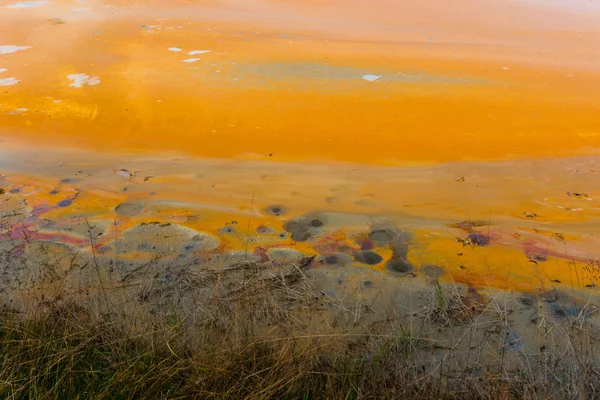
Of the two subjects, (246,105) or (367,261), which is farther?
(246,105)

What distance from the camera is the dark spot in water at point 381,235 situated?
2574 millimetres

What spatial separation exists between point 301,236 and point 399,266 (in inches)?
20.9

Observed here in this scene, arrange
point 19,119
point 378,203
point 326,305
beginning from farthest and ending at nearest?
point 19,119, point 378,203, point 326,305

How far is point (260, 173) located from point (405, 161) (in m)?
0.98

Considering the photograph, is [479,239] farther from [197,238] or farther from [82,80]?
[82,80]

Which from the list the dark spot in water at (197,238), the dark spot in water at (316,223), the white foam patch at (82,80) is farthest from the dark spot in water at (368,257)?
the white foam patch at (82,80)

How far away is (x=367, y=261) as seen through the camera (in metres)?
2.41

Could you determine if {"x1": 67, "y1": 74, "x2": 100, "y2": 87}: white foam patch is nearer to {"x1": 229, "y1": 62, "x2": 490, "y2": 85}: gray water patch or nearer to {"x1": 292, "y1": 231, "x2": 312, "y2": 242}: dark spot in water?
{"x1": 229, "y1": 62, "x2": 490, "y2": 85}: gray water patch

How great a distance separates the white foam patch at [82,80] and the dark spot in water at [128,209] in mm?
2022

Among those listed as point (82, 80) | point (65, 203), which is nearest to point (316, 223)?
point (65, 203)

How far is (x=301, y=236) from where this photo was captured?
102 inches

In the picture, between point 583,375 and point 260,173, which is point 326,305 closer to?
point 583,375

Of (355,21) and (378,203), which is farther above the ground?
(355,21)

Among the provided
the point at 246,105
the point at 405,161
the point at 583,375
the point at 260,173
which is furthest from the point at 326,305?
the point at 246,105
